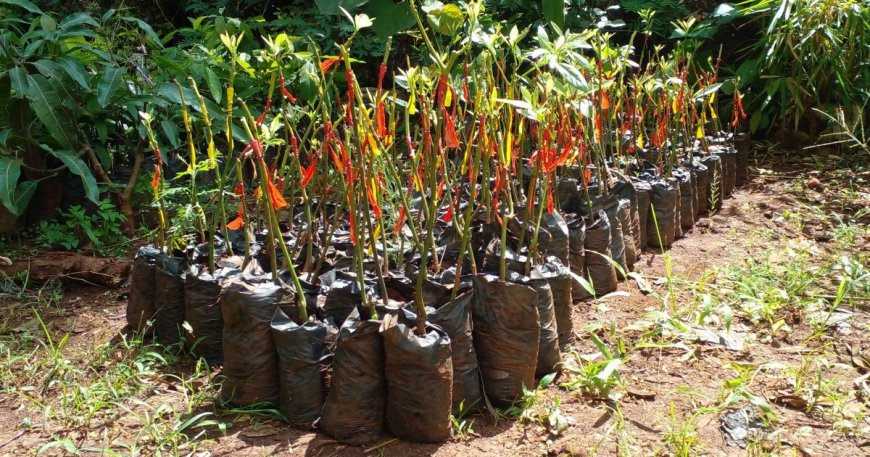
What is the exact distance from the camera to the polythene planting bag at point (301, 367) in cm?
192

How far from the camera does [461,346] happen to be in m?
1.93

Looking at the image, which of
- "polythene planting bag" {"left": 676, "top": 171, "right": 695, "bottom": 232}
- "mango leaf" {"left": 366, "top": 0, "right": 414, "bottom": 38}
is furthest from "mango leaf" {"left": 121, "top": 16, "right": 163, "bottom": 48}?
"polythene planting bag" {"left": 676, "top": 171, "right": 695, "bottom": 232}

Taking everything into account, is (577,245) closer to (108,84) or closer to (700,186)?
(700,186)

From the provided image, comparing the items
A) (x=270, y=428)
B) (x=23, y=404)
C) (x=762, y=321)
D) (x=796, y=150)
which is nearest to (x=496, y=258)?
(x=270, y=428)

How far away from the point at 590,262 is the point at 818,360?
0.82 m

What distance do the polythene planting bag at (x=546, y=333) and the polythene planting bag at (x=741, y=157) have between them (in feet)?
8.78

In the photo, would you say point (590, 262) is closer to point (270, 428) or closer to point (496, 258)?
point (496, 258)

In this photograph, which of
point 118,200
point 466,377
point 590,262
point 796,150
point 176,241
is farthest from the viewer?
point 796,150

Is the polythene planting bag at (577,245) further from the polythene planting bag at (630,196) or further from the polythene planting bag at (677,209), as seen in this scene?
the polythene planting bag at (677,209)

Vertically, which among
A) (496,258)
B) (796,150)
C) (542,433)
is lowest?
(796,150)

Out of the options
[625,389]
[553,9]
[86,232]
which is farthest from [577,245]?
[553,9]

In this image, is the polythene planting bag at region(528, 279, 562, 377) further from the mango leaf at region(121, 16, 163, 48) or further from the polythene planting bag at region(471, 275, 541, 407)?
the mango leaf at region(121, 16, 163, 48)

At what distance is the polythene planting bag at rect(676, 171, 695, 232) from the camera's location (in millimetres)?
3518

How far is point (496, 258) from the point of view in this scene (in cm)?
224
